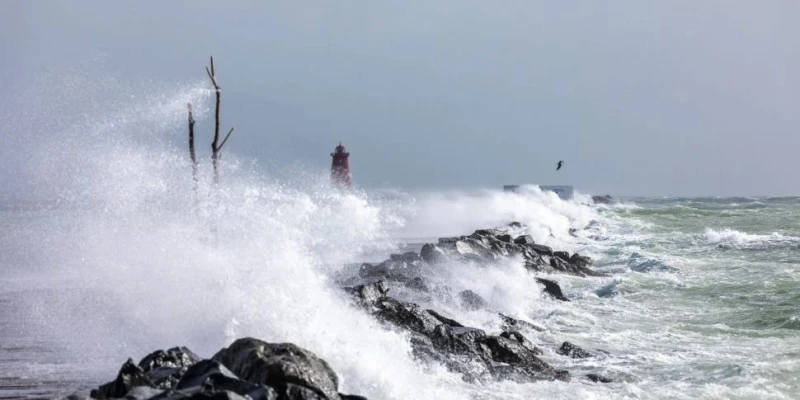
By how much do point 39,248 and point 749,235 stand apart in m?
23.4

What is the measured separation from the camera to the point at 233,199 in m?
17.4

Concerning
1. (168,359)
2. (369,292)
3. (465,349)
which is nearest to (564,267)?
(369,292)

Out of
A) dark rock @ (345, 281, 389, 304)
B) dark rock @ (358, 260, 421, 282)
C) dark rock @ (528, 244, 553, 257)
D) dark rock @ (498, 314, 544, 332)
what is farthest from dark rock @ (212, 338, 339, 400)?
dark rock @ (528, 244, 553, 257)

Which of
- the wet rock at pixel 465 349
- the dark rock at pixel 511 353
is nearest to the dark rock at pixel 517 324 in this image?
the wet rock at pixel 465 349

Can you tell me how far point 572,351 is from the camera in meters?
11.3

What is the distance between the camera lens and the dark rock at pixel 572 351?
11172 mm

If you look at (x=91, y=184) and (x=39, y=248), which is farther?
(x=39, y=248)

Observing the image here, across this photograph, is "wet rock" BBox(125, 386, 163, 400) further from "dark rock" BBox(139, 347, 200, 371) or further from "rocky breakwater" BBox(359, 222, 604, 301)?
"rocky breakwater" BBox(359, 222, 604, 301)

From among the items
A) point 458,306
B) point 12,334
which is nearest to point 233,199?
point 458,306

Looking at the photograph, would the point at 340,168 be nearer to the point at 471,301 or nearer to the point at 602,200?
the point at 471,301

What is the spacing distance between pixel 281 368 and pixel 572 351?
18.5 feet

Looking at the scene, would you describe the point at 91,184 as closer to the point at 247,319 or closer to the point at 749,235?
the point at 247,319

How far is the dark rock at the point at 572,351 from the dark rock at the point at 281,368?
16.2ft

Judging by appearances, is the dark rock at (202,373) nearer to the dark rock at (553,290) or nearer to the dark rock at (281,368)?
the dark rock at (281,368)
